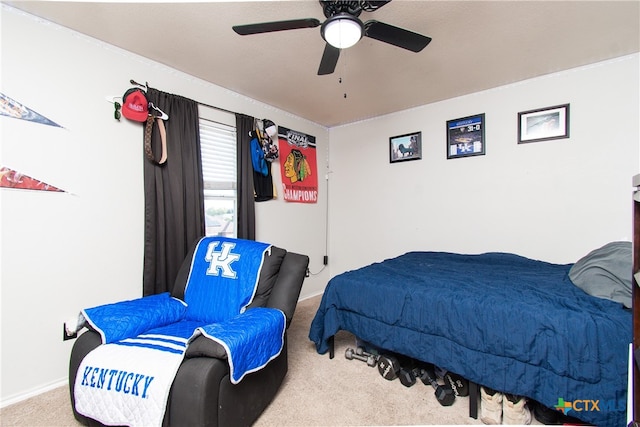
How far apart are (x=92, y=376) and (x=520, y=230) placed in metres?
3.41

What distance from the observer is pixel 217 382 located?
4.12 feet

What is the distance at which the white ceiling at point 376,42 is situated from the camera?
1759 millimetres

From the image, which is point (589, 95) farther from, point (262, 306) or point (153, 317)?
point (153, 317)

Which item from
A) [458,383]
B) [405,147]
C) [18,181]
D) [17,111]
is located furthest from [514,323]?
[17,111]

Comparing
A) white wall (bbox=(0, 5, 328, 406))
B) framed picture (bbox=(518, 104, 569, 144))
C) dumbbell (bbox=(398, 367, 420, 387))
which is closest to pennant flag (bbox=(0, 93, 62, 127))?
white wall (bbox=(0, 5, 328, 406))

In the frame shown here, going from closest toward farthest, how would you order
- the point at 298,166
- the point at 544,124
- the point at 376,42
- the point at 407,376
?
the point at 407,376 < the point at 376,42 < the point at 544,124 < the point at 298,166

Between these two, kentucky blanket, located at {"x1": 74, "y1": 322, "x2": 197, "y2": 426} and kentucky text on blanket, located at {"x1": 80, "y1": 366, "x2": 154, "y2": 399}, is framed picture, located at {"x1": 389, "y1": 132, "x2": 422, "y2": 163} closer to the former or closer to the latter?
kentucky blanket, located at {"x1": 74, "y1": 322, "x2": 197, "y2": 426}

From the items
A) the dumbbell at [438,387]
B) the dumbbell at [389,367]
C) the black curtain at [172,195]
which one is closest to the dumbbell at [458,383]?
the dumbbell at [438,387]

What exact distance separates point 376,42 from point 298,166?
72.4 inches

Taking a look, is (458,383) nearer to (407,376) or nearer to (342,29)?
(407,376)

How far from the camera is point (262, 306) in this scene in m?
1.82

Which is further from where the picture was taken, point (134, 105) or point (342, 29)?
point (134, 105)

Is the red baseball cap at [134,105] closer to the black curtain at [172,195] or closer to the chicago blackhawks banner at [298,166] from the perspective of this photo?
the black curtain at [172,195]

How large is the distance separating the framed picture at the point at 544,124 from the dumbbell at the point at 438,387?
7.57 feet
